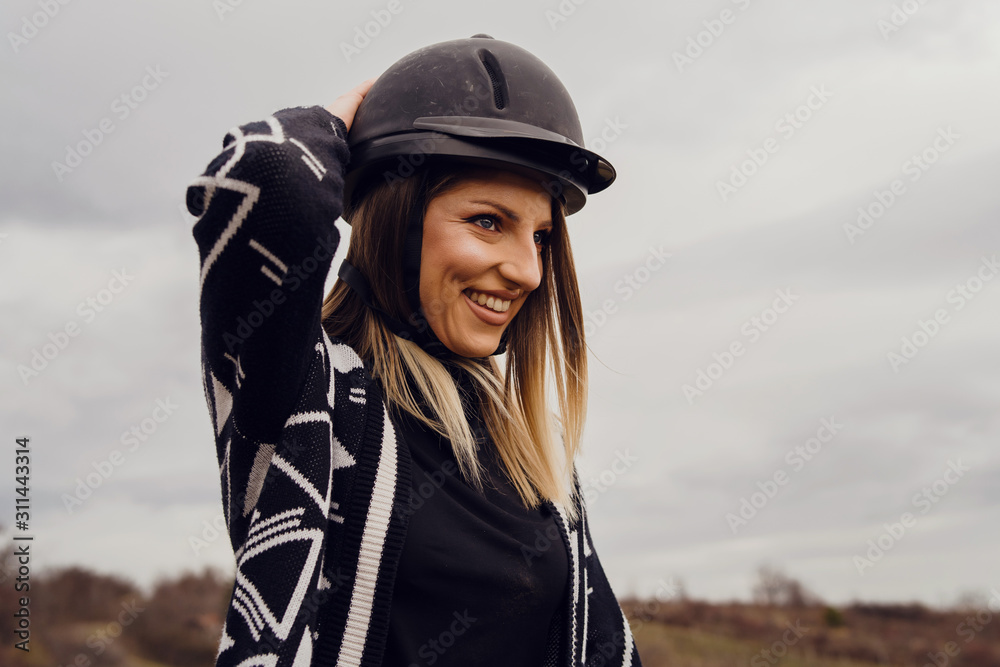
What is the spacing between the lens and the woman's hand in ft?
7.48

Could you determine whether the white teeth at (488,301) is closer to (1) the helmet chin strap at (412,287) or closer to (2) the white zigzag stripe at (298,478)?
(1) the helmet chin strap at (412,287)

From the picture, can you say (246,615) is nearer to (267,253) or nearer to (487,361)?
(267,253)

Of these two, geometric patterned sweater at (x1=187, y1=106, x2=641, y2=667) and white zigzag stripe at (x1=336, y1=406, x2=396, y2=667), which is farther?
white zigzag stripe at (x1=336, y1=406, x2=396, y2=667)

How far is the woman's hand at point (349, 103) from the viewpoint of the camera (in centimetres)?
228

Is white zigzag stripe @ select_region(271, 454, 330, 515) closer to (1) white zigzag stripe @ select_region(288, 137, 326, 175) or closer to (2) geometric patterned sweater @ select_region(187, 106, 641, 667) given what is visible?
(2) geometric patterned sweater @ select_region(187, 106, 641, 667)

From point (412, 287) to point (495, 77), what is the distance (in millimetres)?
725

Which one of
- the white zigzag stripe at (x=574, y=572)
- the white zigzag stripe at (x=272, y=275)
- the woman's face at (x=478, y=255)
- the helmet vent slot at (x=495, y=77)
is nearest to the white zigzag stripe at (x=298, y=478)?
the white zigzag stripe at (x=272, y=275)

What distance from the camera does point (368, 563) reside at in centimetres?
165

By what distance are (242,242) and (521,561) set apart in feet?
3.42

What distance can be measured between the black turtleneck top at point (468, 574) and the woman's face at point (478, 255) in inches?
13.1

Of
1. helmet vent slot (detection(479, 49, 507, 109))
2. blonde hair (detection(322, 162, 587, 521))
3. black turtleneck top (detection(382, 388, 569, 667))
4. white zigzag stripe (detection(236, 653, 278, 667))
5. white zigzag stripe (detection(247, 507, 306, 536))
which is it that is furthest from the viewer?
helmet vent slot (detection(479, 49, 507, 109))

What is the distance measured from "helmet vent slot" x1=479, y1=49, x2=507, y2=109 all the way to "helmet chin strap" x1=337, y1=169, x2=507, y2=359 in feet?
1.17

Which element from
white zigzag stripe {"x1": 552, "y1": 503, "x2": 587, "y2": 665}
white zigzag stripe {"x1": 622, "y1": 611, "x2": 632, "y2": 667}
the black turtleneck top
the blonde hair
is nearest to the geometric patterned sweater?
the black turtleneck top

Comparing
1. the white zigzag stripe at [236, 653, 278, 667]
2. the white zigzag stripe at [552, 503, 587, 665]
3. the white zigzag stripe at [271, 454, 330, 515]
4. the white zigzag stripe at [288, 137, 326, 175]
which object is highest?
the white zigzag stripe at [288, 137, 326, 175]
